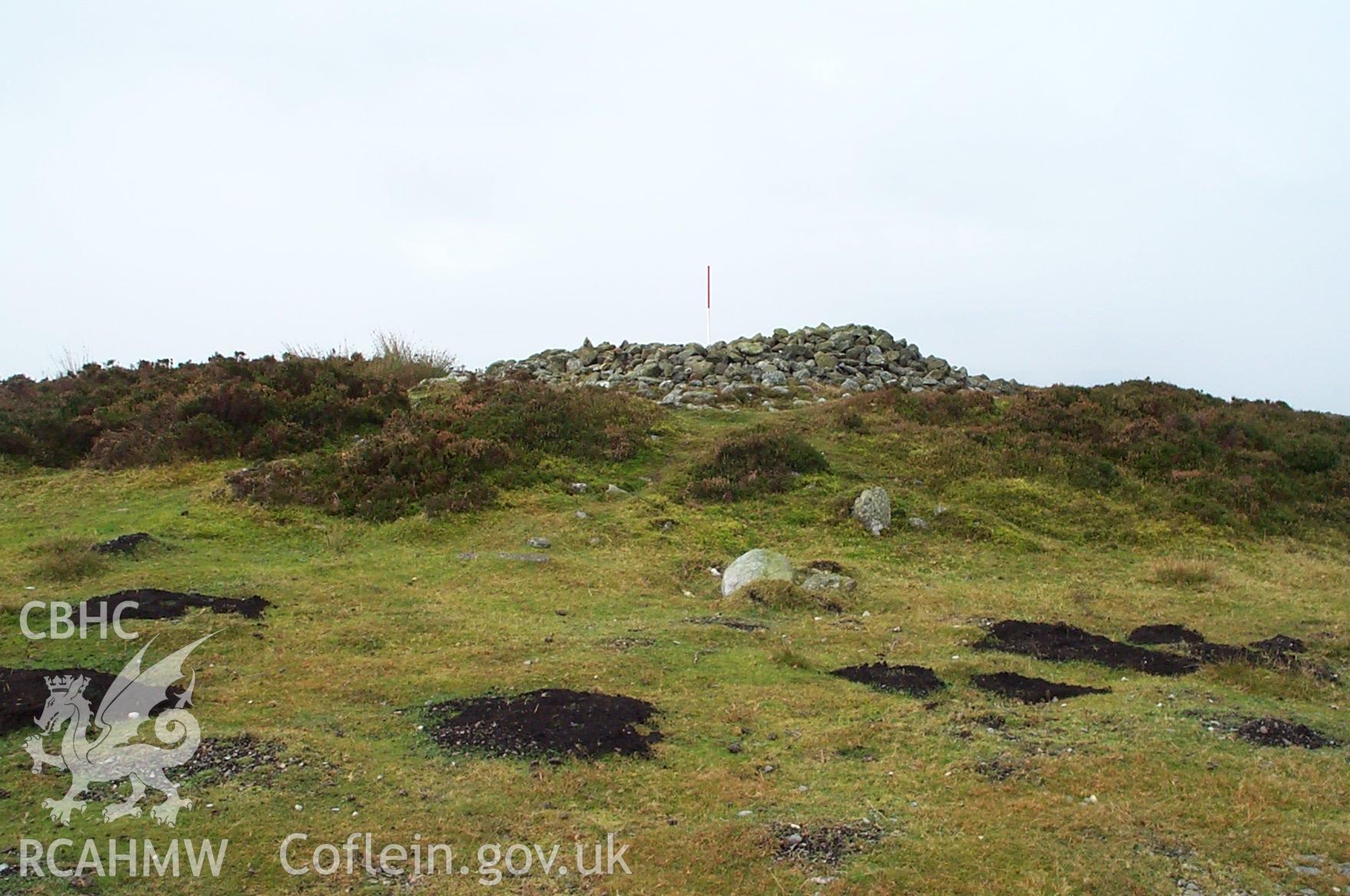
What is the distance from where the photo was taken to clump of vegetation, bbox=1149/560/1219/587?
15180 mm

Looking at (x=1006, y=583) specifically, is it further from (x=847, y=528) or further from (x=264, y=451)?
(x=264, y=451)

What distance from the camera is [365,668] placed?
10.3 meters

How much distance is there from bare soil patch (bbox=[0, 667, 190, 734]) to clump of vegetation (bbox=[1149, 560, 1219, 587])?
14.1 metres

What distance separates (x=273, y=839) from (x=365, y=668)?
3.91m

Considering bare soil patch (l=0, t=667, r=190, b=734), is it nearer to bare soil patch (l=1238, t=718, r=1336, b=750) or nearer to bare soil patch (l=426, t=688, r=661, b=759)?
bare soil patch (l=426, t=688, r=661, b=759)

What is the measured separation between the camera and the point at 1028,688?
9.74 meters

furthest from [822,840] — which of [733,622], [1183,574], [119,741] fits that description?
[1183,574]

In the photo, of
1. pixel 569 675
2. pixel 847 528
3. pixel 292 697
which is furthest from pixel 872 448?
pixel 292 697

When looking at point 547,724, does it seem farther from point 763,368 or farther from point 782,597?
point 763,368

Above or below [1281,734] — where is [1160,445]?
above

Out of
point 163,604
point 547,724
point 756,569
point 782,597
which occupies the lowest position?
point 782,597

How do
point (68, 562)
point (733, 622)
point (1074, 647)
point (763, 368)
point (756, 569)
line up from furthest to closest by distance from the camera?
point (763, 368) → point (756, 569) → point (68, 562) → point (733, 622) → point (1074, 647)

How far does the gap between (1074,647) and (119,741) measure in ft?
32.9

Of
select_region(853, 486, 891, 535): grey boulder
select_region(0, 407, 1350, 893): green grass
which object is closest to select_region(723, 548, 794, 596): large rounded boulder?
select_region(0, 407, 1350, 893): green grass
